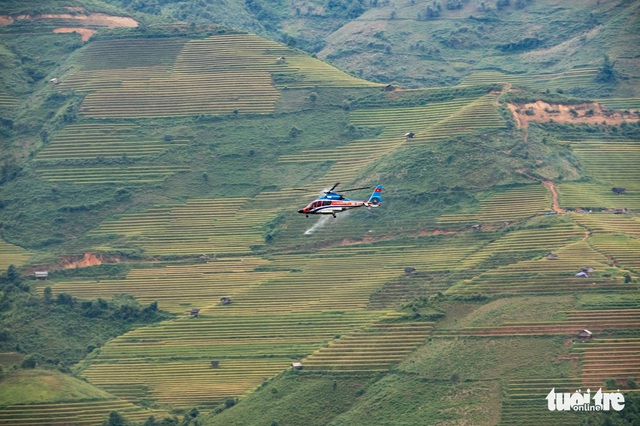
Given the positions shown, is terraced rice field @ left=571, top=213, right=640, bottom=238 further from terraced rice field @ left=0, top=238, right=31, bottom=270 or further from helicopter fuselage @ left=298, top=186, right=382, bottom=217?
terraced rice field @ left=0, top=238, right=31, bottom=270

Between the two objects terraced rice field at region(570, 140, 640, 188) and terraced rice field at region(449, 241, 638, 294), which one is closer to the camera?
terraced rice field at region(449, 241, 638, 294)

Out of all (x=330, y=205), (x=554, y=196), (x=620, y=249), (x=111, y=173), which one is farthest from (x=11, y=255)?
(x=620, y=249)

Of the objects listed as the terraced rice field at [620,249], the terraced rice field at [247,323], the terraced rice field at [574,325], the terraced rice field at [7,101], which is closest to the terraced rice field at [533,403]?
the terraced rice field at [574,325]

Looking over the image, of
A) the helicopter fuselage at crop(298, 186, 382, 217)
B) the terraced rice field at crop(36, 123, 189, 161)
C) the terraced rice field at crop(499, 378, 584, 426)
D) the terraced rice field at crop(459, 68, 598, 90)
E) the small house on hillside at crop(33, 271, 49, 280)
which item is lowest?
the terraced rice field at crop(499, 378, 584, 426)

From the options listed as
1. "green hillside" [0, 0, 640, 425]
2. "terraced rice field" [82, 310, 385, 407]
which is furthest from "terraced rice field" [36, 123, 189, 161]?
"terraced rice field" [82, 310, 385, 407]

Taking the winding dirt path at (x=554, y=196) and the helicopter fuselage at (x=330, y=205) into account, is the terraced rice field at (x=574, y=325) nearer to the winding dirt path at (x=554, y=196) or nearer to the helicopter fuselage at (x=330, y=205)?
the helicopter fuselage at (x=330, y=205)

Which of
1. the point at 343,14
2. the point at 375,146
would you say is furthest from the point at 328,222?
the point at 343,14

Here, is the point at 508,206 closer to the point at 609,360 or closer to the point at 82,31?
the point at 609,360
